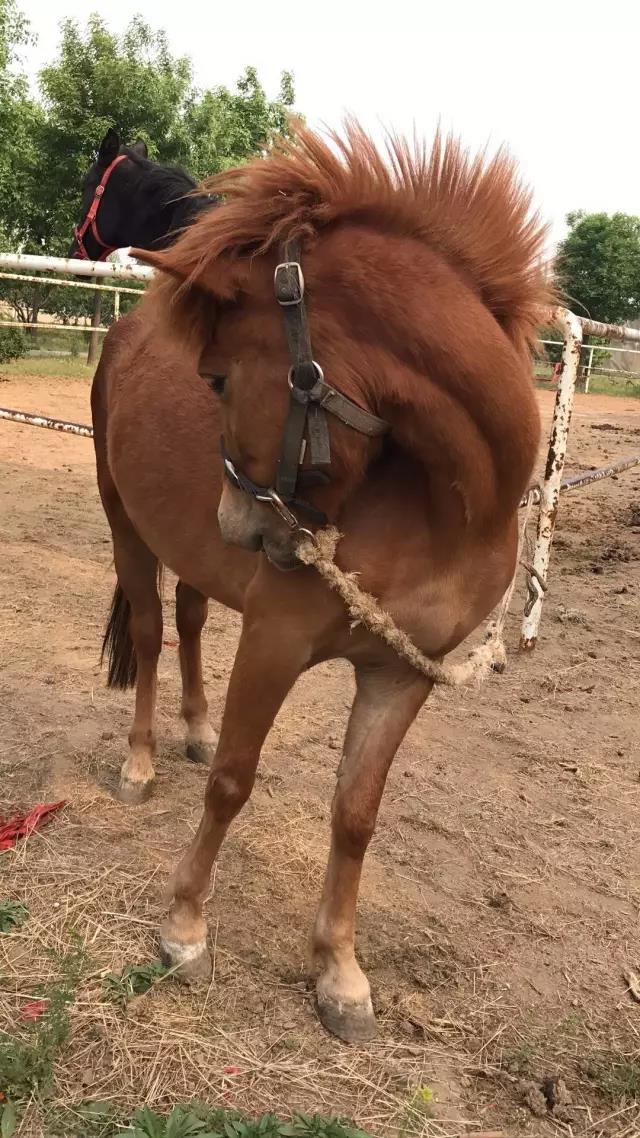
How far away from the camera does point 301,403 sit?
151cm

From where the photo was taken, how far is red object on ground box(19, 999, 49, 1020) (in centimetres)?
182

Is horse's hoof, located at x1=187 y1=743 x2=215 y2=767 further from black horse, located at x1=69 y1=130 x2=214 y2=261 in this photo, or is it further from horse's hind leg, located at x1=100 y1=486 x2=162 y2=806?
black horse, located at x1=69 y1=130 x2=214 y2=261

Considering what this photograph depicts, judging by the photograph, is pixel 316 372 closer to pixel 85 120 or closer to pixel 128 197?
pixel 128 197

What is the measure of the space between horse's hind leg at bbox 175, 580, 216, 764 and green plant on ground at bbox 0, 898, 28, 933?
1093 millimetres

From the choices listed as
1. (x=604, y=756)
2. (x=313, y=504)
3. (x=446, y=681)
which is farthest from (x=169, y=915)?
(x=604, y=756)

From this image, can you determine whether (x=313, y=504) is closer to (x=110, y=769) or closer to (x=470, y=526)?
(x=470, y=526)

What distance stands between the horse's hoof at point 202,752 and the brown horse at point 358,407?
1175 millimetres

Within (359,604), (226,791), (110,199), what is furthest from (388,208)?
(110,199)

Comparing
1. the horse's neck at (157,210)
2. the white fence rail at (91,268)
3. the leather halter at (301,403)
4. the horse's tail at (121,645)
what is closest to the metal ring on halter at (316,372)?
the leather halter at (301,403)

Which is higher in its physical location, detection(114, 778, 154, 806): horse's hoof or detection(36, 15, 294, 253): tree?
detection(36, 15, 294, 253): tree

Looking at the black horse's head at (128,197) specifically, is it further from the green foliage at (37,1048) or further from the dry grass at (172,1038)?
the green foliage at (37,1048)

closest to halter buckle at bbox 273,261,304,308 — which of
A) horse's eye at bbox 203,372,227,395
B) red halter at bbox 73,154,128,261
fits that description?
horse's eye at bbox 203,372,227,395

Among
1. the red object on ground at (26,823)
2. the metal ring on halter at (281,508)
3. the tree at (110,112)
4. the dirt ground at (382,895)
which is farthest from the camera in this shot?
the tree at (110,112)

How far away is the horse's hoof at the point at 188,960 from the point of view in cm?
204
